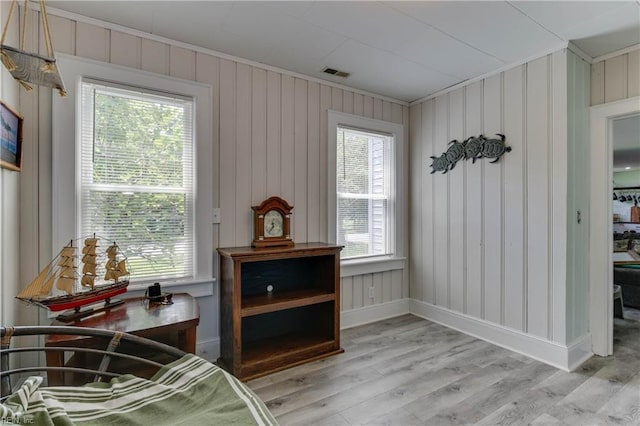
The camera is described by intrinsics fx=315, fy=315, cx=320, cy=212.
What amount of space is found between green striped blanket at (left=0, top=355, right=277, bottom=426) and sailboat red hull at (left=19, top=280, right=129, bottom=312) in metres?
0.85

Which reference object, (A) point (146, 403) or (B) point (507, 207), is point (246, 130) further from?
(B) point (507, 207)

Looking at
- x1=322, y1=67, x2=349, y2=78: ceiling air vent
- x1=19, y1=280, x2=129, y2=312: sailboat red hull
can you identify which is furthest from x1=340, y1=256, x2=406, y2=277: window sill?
x1=19, y1=280, x2=129, y2=312: sailboat red hull

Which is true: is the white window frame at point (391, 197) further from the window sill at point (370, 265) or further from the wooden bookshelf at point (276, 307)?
the wooden bookshelf at point (276, 307)

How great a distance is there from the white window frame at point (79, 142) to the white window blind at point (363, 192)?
138cm

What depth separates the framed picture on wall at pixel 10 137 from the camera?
1680mm

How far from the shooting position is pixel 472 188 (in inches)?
127

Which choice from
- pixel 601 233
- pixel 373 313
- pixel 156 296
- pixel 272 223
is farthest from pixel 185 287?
pixel 601 233

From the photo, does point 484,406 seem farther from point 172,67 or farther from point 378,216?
point 172,67

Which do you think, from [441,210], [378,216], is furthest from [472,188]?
[378,216]

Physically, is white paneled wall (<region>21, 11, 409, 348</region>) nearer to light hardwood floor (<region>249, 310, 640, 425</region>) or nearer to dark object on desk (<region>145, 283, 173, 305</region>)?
dark object on desk (<region>145, 283, 173, 305</region>)

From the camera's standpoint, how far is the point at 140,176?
2379 millimetres

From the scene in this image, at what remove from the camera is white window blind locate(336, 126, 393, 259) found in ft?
11.3

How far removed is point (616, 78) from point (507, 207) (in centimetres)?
134

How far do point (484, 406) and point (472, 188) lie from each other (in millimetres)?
1979
